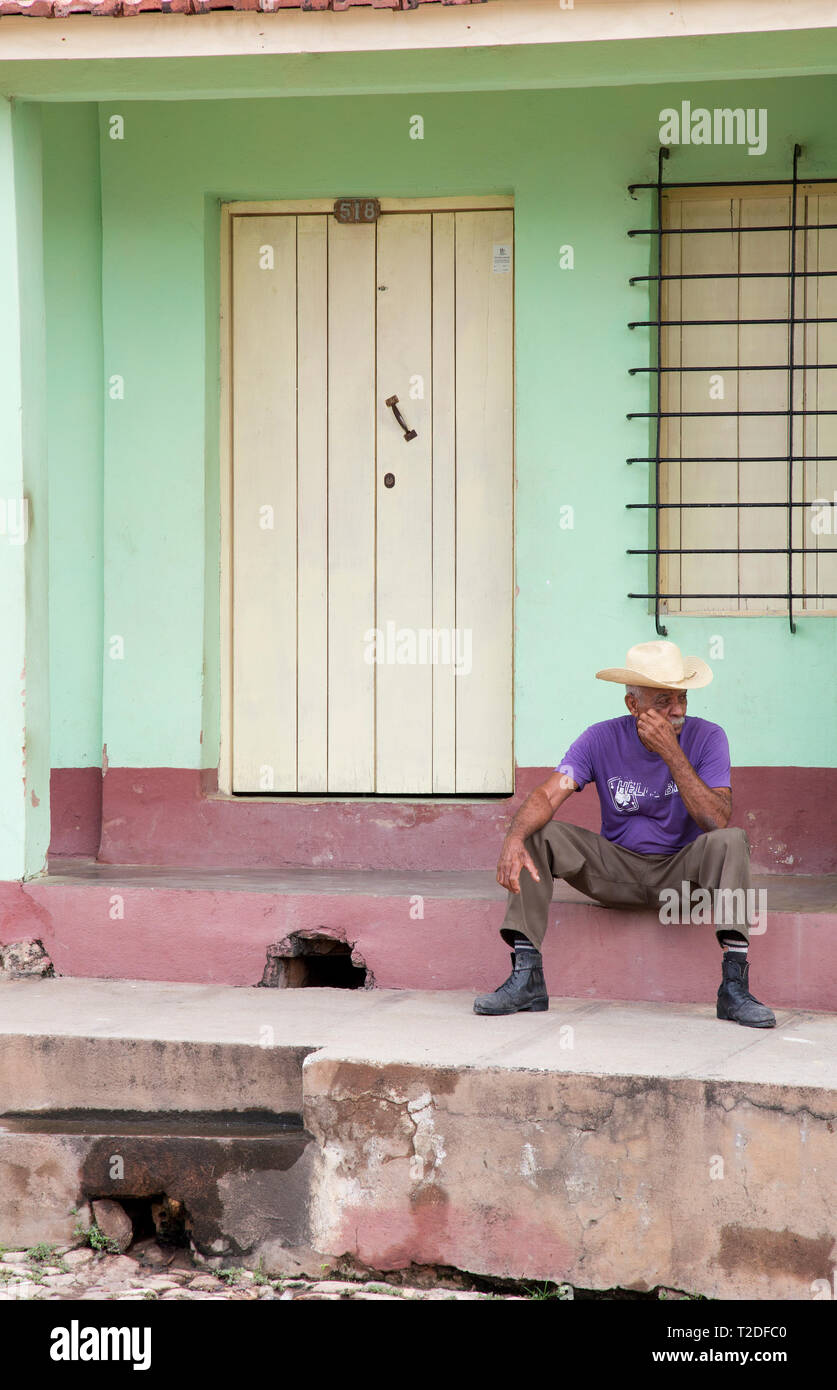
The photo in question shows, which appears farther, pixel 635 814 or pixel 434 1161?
pixel 635 814

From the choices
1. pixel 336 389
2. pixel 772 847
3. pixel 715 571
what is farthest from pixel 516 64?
pixel 772 847

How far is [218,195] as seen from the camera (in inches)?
273

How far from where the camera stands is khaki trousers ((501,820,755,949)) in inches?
205

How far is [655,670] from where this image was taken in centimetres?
541

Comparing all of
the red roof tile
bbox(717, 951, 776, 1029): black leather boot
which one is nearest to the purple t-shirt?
bbox(717, 951, 776, 1029): black leather boot

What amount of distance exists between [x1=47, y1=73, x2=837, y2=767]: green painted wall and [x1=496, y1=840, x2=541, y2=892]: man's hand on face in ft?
4.50

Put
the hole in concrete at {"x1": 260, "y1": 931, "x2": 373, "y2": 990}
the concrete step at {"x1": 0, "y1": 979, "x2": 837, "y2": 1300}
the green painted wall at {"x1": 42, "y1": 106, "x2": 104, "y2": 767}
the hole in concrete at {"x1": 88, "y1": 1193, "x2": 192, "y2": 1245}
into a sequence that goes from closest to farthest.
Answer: the concrete step at {"x1": 0, "y1": 979, "x2": 837, "y2": 1300} < the hole in concrete at {"x1": 88, "y1": 1193, "x2": 192, "y2": 1245} < the hole in concrete at {"x1": 260, "y1": 931, "x2": 373, "y2": 990} < the green painted wall at {"x1": 42, "y1": 106, "x2": 104, "y2": 767}

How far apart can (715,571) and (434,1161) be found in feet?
10.2

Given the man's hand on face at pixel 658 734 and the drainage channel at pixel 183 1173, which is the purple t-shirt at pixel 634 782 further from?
the drainage channel at pixel 183 1173

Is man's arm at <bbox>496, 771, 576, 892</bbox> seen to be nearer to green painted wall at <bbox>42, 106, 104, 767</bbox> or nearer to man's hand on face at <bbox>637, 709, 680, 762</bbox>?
man's hand on face at <bbox>637, 709, 680, 762</bbox>

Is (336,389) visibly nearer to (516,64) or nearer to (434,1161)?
(516,64)

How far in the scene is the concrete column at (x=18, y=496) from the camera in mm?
6000
